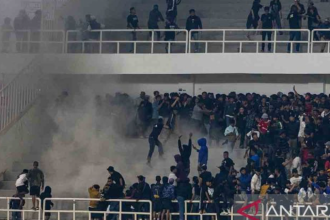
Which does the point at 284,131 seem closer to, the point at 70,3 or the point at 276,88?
the point at 276,88

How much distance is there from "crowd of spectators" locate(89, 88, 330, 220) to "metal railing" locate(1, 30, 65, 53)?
2236mm

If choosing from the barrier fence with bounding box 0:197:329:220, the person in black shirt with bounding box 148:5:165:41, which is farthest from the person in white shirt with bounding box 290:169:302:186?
the person in black shirt with bounding box 148:5:165:41

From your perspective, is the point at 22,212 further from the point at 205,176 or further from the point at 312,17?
the point at 312,17

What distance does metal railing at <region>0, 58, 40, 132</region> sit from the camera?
36219 mm

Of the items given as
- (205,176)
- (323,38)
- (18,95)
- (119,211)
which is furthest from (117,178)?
(323,38)

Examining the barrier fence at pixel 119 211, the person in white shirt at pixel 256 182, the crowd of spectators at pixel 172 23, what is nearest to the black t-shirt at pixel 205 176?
the barrier fence at pixel 119 211

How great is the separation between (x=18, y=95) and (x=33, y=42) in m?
1.98

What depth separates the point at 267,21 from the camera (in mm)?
37500

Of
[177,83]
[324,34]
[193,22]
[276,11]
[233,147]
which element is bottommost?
[233,147]

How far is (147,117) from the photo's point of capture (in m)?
36.2

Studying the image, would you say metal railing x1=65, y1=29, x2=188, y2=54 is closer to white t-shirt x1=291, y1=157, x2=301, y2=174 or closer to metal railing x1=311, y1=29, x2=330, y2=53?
metal railing x1=311, y1=29, x2=330, y2=53

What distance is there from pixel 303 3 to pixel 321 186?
436 inches

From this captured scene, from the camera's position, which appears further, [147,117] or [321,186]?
[147,117]

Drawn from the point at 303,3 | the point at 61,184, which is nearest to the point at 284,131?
the point at 61,184
